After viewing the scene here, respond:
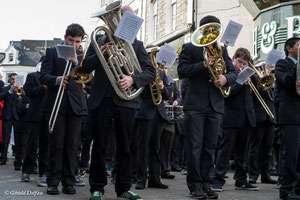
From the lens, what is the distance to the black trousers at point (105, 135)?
579 cm

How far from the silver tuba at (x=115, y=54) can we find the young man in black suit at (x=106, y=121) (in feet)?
0.40

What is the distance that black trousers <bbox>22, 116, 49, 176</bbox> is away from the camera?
8.19 meters

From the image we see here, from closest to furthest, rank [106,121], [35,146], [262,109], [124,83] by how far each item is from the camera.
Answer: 1. [124,83]
2. [106,121]
3. [35,146]
4. [262,109]

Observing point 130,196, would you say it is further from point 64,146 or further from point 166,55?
point 166,55

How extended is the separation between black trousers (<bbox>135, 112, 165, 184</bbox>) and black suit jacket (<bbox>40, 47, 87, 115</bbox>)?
1153mm

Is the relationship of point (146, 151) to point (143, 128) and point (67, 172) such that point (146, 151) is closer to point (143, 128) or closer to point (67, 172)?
point (143, 128)

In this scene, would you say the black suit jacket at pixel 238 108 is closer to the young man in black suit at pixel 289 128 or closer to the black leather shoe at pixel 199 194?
the young man in black suit at pixel 289 128

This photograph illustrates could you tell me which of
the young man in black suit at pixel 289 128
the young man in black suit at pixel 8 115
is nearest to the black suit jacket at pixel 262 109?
the young man in black suit at pixel 289 128

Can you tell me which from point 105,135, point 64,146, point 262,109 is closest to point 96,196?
point 105,135

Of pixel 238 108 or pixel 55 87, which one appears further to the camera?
pixel 238 108

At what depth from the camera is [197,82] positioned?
6672 millimetres

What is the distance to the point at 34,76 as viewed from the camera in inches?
347

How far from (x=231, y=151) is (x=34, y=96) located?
11.7ft

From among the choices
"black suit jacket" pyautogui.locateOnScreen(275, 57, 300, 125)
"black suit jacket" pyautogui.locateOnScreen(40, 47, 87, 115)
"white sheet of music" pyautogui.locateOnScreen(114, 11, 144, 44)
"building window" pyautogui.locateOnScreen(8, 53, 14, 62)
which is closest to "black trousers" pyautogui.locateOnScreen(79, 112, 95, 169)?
"black suit jacket" pyautogui.locateOnScreen(40, 47, 87, 115)
